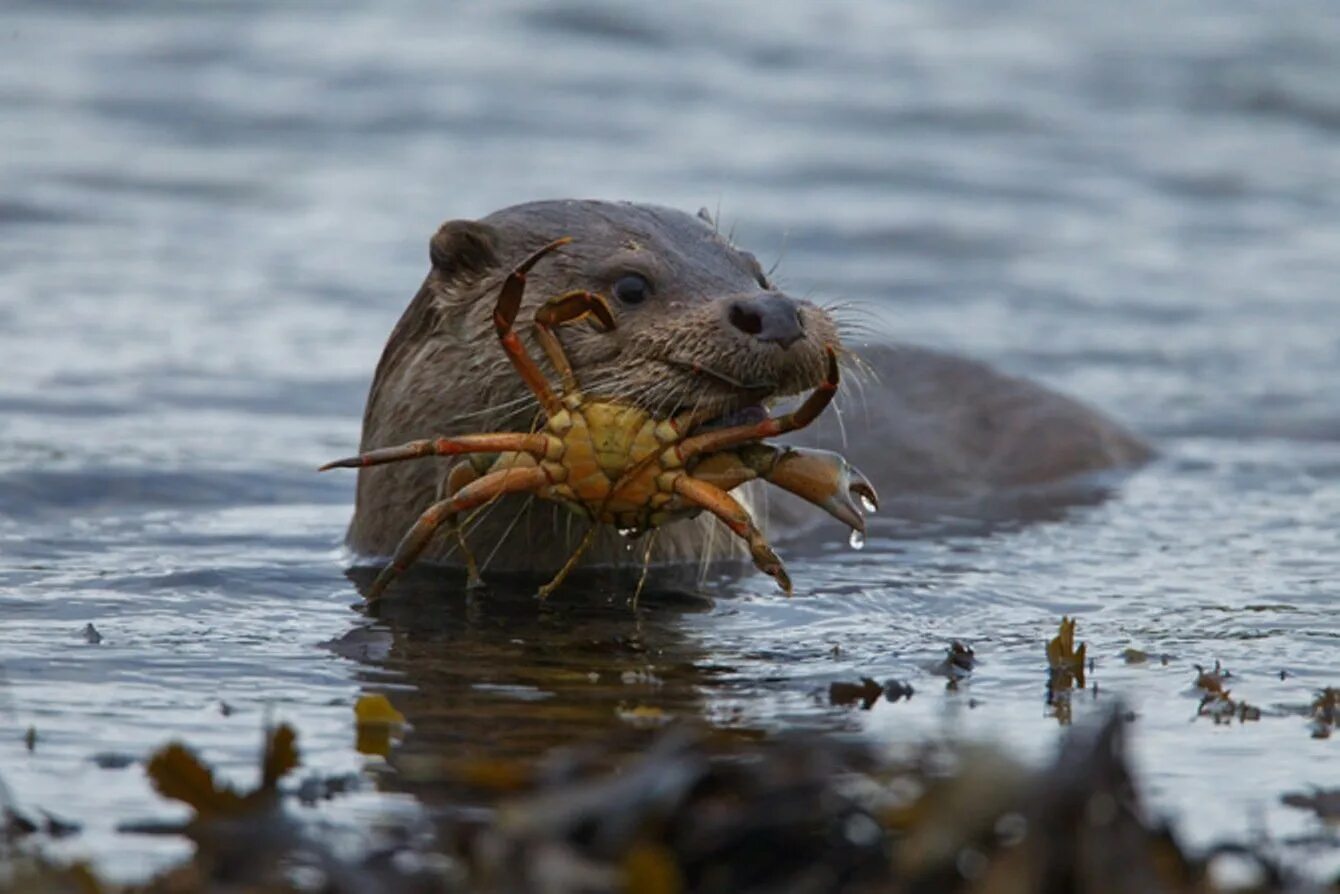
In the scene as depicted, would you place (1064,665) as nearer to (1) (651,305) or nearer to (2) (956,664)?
(2) (956,664)

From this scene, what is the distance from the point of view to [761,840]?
278 centimetres

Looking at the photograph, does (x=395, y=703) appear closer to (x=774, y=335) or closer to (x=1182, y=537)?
(x=774, y=335)

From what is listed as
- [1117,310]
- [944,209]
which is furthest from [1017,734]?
[944,209]

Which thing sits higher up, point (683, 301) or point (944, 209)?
point (944, 209)

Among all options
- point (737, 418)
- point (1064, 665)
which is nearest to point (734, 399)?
point (737, 418)

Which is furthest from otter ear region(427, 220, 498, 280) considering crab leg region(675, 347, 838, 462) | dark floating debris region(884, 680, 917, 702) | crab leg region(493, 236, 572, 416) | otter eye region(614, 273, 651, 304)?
dark floating debris region(884, 680, 917, 702)

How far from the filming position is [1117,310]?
1026 cm

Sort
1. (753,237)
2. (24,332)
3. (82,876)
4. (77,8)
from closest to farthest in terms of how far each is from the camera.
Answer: (82,876)
(24,332)
(753,237)
(77,8)

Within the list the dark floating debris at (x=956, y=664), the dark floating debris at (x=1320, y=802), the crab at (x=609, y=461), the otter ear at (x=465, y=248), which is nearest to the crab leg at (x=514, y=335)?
the crab at (x=609, y=461)

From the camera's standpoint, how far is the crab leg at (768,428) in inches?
165

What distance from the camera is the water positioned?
163 inches

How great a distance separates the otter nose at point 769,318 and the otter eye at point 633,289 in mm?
434

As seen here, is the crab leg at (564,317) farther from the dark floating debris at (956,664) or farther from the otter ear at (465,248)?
the dark floating debris at (956,664)

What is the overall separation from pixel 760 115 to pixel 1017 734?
10.5 m
